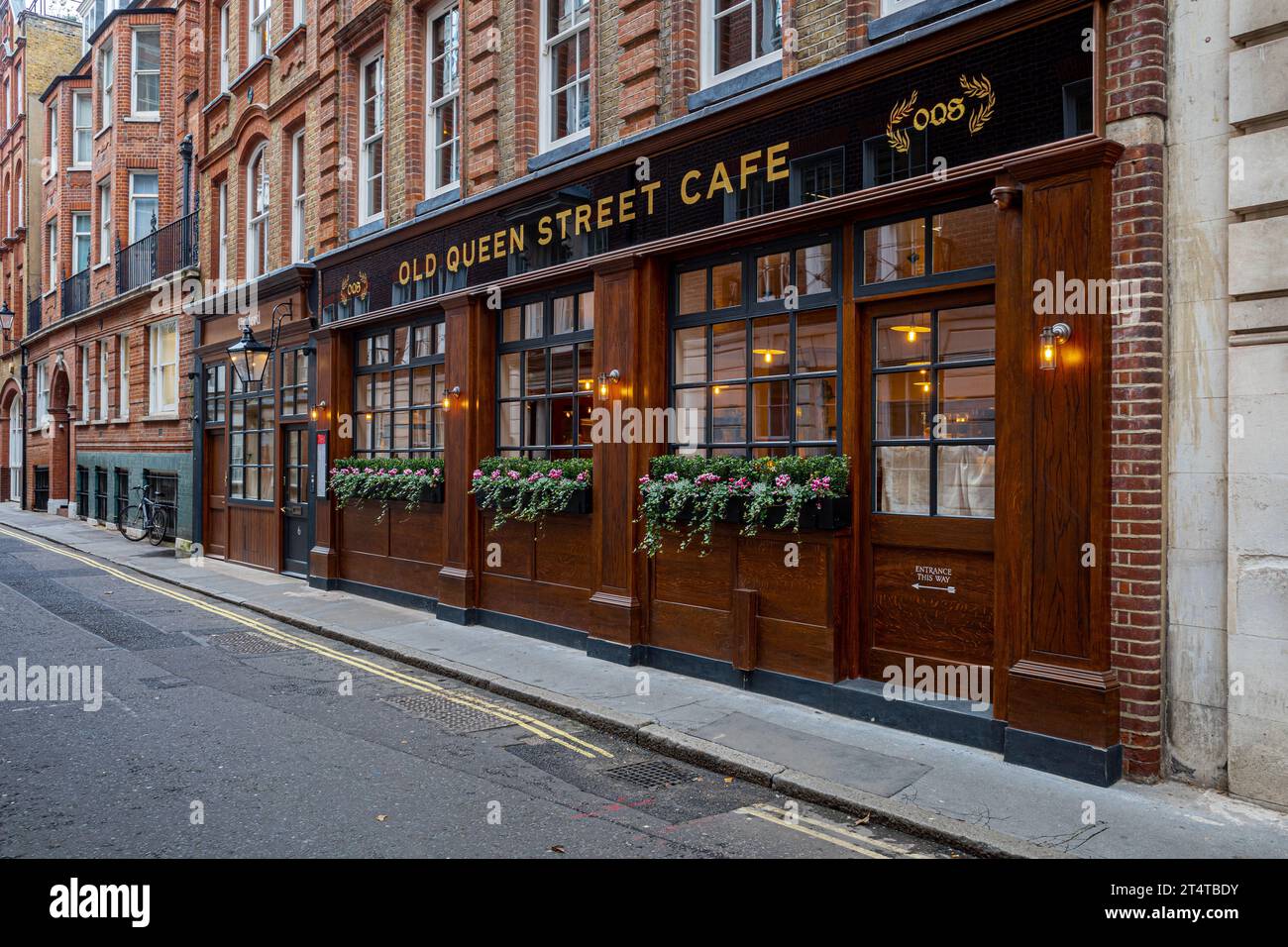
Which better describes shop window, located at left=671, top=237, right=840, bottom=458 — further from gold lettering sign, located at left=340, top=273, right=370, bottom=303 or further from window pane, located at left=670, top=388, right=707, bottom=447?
gold lettering sign, located at left=340, top=273, right=370, bottom=303

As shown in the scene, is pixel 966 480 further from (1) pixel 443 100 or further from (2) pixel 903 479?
(1) pixel 443 100

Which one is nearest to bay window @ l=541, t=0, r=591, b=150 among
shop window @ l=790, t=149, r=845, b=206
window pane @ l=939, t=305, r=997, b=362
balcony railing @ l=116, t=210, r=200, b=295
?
shop window @ l=790, t=149, r=845, b=206

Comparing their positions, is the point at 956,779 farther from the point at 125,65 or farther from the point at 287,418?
the point at 125,65

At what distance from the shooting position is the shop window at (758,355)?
318 inches

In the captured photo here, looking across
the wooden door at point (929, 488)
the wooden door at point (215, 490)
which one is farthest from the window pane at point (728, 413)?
the wooden door at point (215, 490)

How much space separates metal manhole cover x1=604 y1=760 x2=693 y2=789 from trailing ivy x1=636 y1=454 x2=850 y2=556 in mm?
2215

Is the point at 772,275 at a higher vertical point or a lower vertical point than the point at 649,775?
higher

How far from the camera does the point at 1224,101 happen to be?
580 centimetres

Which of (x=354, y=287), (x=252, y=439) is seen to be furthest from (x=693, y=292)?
(x=252, y=439)

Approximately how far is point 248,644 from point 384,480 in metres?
3.15

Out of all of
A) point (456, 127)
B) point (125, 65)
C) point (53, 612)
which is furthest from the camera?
point (125, 65)

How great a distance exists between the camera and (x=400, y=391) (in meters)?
13.5
